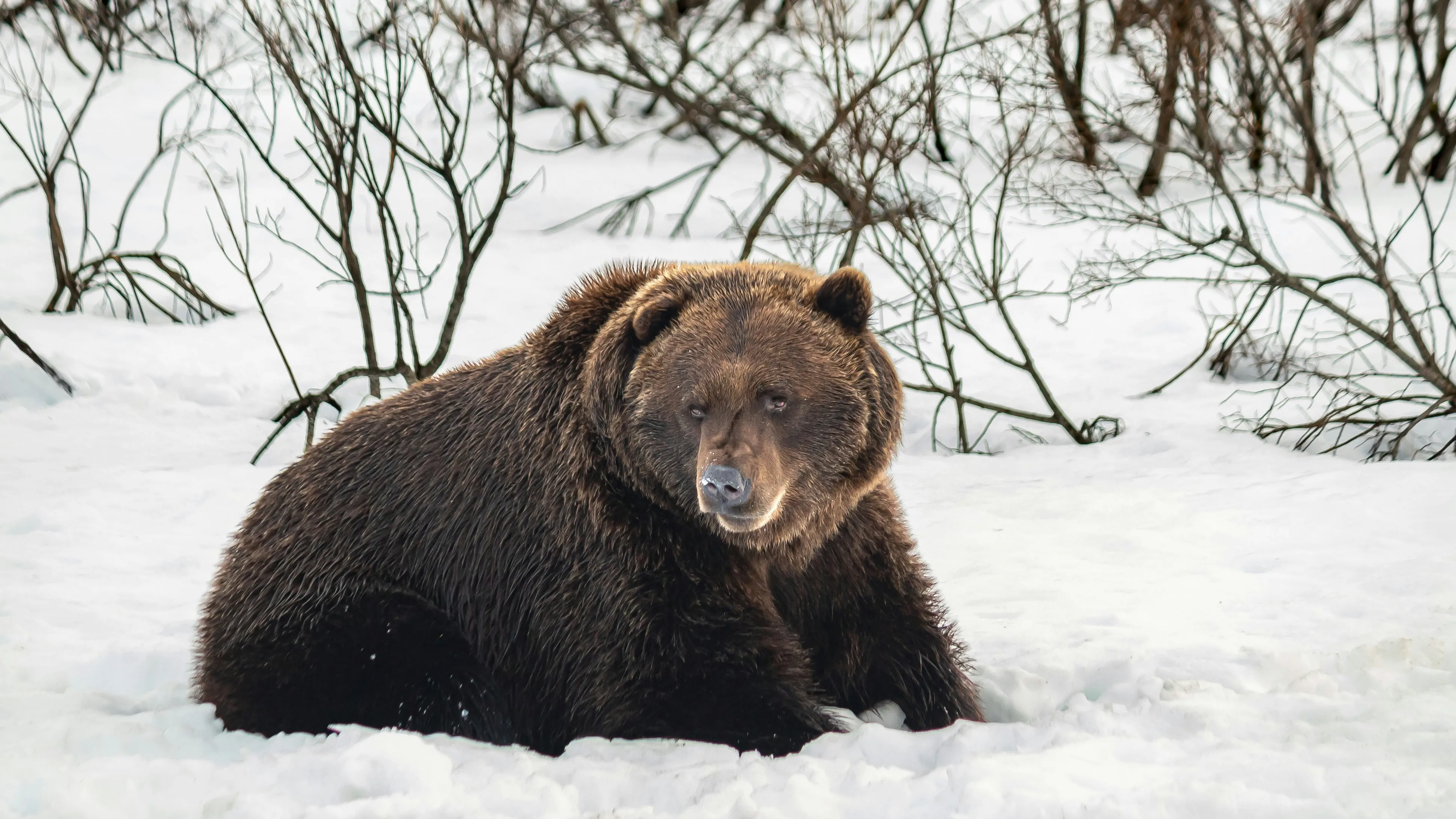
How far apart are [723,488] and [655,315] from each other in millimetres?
672

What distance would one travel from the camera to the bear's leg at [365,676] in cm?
393

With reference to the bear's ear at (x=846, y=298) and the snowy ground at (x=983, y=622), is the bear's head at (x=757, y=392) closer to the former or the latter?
the bear's ear at (x=846, y=298)

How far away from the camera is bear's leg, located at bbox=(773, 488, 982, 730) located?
161 inches

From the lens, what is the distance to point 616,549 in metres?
3.76

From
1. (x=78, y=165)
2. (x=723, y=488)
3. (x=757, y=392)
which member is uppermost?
(x=78, y=165)

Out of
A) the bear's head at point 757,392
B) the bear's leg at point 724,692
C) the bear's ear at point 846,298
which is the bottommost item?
the bear's leg at point 724,692

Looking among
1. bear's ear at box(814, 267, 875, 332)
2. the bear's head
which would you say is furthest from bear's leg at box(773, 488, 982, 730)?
bear's ear at box(814, 267, 875, 332)

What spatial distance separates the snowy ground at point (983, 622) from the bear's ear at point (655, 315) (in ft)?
3.90

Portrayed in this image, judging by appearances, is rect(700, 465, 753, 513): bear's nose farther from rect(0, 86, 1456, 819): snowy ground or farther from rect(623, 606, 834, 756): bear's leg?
rect(0, 86, 1456, 819): snowy ground

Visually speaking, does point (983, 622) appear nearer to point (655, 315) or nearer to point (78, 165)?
point (655, 315)

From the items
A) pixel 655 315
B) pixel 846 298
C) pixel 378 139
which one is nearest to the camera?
pixel 655 315

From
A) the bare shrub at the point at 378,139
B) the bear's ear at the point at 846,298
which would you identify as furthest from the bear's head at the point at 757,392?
the bare shrub at the point at 378,139

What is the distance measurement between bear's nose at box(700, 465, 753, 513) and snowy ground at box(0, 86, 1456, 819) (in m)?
0.74

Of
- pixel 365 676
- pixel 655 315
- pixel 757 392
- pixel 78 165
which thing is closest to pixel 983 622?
pixel 757 392
